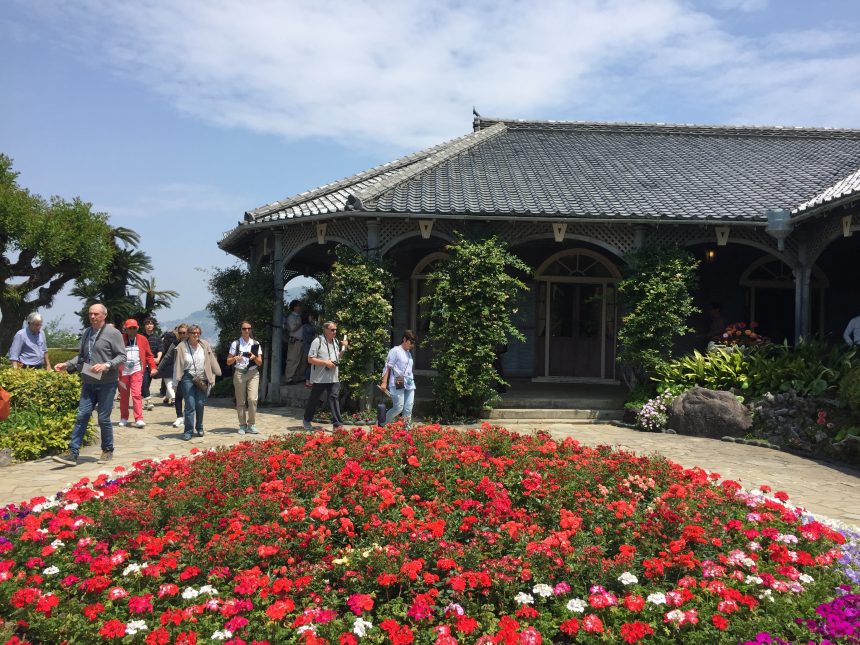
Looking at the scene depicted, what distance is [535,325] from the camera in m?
15.1

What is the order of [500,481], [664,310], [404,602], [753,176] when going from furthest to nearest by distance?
[753,176] < [664,310] < [500,481] < [404,602]

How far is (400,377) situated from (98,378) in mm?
3614

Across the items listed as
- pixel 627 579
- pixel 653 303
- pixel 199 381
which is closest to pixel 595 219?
pixel 653 303

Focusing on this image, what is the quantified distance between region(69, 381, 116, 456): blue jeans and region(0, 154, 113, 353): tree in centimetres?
1231

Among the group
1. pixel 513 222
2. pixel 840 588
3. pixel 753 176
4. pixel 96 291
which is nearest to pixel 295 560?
pixel 840 588

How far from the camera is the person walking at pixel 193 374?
9047mm

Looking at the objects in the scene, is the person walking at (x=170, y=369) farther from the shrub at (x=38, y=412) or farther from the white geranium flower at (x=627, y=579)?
the white geranium flower at (x=627, y=579)

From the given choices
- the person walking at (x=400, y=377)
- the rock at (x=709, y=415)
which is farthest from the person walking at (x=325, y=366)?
the rock at (x=709, y=415)

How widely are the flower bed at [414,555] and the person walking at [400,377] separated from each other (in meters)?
3.47

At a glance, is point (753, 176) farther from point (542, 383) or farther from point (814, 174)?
point (542, 383)

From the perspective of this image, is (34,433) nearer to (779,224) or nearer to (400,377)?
(400,377)

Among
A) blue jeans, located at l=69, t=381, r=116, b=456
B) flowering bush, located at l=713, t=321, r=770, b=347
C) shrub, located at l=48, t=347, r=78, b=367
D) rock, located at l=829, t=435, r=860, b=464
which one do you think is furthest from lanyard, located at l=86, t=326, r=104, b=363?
shrub, located at l=48, t=347, r=78, b=367

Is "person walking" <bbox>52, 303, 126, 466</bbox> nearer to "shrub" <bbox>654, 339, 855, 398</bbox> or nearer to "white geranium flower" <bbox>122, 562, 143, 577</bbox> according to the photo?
"white geranium flower" <bbox>122, 562, 143, 577</bbox>

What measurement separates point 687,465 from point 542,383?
6825 millimetres
